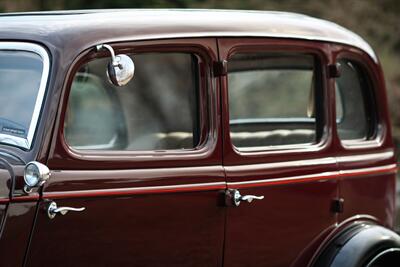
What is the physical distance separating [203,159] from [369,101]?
149cm

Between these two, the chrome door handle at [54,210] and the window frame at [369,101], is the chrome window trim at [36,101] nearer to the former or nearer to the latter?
the chrome door handle at [54,210]

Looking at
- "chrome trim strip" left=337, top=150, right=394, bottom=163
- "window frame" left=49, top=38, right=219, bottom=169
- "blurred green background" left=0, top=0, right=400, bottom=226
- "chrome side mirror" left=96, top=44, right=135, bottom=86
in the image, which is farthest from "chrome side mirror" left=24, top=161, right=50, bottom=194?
"blurred green background" left=0, top=0, right=400, bottom=226

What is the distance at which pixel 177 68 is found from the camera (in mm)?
12695

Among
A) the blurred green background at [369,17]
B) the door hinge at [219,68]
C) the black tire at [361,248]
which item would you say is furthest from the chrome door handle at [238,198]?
the blurred green background at [369,17]

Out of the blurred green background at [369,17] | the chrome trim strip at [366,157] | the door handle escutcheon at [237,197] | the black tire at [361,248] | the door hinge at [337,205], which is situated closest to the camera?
the door handle escutcheon at [237,197]

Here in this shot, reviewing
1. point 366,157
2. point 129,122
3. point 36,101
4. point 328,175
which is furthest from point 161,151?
point 129,122

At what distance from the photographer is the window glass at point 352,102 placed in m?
4.64

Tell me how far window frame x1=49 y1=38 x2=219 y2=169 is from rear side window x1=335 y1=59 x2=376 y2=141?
3.71 ft

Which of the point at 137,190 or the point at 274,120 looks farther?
the point at 274,120

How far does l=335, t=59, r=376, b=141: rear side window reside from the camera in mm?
4652

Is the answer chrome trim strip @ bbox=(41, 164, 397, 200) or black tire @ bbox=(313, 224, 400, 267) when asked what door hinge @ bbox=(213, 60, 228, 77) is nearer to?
chrome trim strip @ bbox=(41, 164, 397, 200)

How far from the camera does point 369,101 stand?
4762mm

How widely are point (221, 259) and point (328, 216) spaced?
2.48ft

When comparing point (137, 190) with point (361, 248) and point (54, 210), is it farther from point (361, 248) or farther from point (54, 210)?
point (361, 248)
